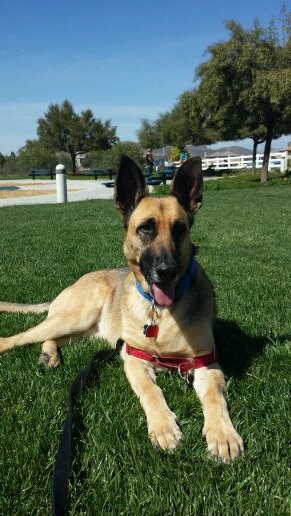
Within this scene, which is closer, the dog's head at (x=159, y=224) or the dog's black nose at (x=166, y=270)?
the dog's black nose at (x=166, y=270)

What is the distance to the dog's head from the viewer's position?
356 centimetres

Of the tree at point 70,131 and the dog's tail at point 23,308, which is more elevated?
the tree at point 70,131

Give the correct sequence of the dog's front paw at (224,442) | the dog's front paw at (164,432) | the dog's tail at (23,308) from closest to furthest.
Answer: the dog's front paw at (224,442)
the dog's front paw at (164,432)
the dog's tail at (23,308)

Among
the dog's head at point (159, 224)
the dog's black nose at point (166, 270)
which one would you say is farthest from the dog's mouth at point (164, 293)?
the dog's black nose at point (166, 270)

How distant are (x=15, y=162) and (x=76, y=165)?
29.6ft

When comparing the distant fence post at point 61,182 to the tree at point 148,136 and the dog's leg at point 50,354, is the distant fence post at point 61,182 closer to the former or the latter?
the dog's leg at point 50,354

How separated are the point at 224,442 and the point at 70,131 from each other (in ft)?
241

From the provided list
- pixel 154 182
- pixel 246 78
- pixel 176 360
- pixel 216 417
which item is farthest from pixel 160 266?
pixel 246 78

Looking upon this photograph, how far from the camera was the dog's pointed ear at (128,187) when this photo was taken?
3.92 m

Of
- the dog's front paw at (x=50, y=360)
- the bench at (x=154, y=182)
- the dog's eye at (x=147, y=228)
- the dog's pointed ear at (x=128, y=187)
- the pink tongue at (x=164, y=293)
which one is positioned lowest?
the bench at (x=154, y=182)

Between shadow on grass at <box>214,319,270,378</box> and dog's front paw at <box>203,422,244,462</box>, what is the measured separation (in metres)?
0.94

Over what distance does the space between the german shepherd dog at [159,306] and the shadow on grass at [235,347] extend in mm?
370

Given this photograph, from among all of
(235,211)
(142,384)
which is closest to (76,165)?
(235,211)

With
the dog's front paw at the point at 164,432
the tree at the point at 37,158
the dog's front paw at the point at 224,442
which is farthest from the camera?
the tree at the point at 37,158
